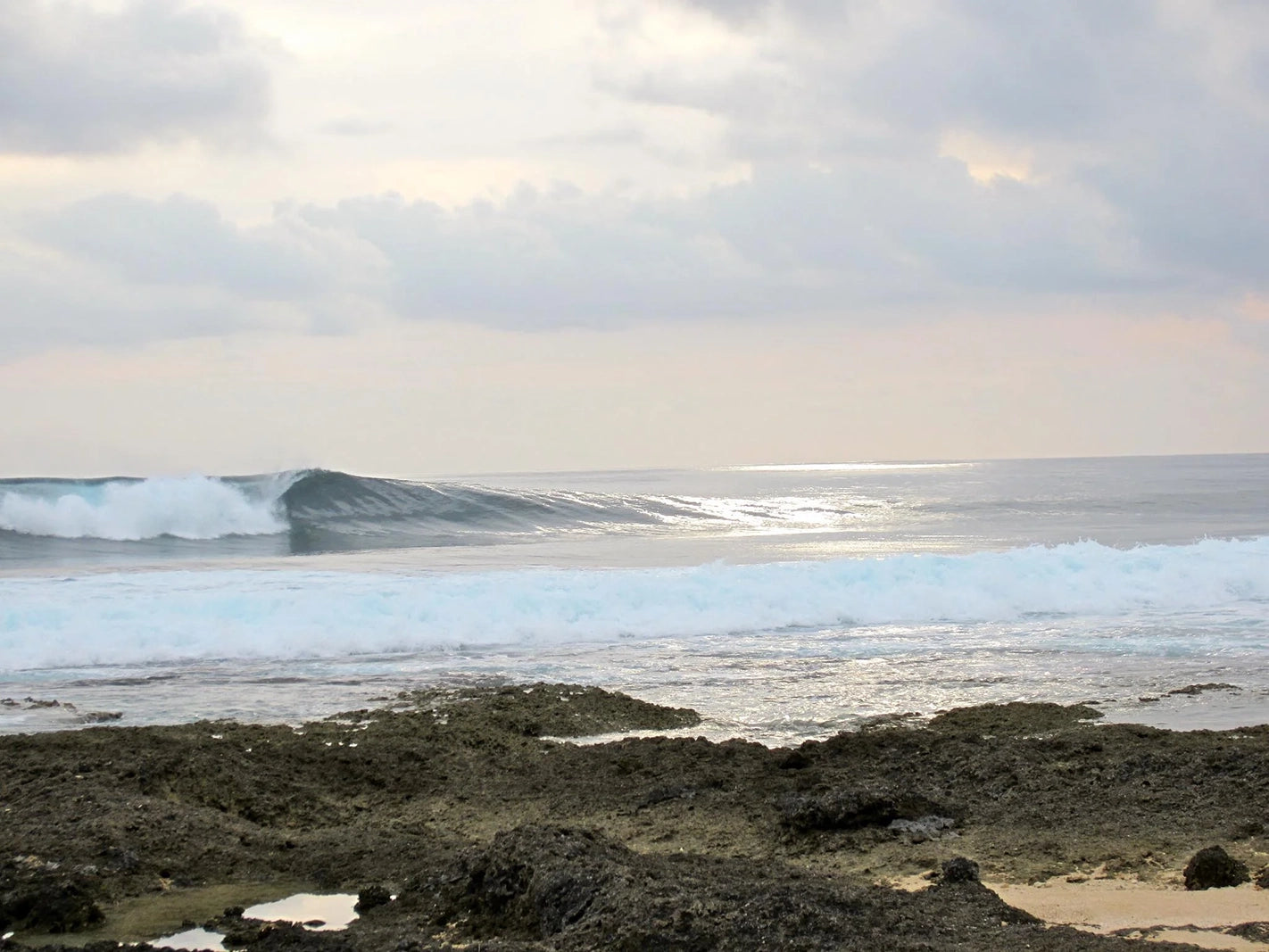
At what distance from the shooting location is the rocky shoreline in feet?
14.9

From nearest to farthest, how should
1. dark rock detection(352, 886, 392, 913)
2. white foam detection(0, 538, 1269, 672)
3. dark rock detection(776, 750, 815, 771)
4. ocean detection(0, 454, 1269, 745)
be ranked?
1. dark rock detection(352, 886, 392, 913)
2. dark rock detection(776, 750, 815, 771)
3. ocean detection(0, 454, 1269, 745)
4. white foam detection(0, 538, 1269, 672)

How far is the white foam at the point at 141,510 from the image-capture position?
32.5 m

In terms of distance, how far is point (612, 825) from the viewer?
661cm

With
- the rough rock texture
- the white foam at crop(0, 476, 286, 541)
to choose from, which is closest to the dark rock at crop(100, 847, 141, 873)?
the rough rock texture

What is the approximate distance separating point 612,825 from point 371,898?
187cm

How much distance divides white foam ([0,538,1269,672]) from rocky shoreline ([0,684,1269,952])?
5919mm

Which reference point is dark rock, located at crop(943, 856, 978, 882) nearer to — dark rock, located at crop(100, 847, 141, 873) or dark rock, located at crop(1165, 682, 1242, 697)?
dark rock, located at crop(100, 847, 141, 873)

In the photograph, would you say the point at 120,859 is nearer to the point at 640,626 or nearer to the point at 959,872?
the point at 959,872

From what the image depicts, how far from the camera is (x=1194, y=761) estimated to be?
274 inches

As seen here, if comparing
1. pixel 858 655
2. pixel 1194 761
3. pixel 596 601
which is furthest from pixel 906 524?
pixel 1194 761

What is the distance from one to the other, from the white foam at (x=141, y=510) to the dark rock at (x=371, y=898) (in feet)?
98.3

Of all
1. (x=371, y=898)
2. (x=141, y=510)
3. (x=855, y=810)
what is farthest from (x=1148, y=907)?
(x=141, y=510)

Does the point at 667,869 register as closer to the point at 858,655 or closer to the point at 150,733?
the point at 150,733

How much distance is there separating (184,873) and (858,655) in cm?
900
